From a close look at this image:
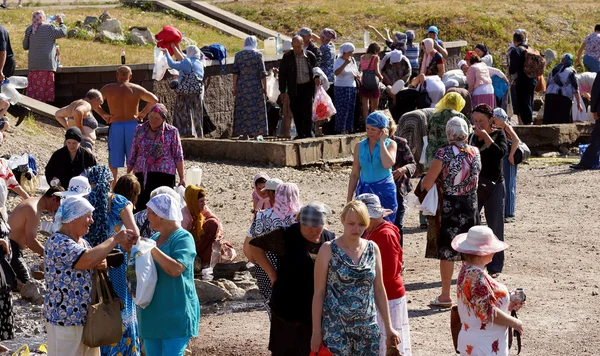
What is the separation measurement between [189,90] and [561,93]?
20.7 ft

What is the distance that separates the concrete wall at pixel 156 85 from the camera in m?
18.5

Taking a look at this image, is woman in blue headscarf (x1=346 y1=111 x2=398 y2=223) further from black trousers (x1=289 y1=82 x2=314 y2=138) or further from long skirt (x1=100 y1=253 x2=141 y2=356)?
black trousers (x1=289 y1=82 x2=314 y2=138)

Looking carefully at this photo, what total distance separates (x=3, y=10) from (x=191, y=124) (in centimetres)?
914

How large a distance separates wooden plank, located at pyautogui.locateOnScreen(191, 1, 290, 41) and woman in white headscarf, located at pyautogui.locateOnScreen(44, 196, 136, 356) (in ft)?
67.2

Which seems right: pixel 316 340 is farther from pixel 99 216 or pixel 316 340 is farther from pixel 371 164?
pixel 371 164

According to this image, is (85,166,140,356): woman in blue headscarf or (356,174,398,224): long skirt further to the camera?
(356,174,398,224): long skirt

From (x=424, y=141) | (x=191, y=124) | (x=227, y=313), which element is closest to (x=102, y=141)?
(x=191, y=124)

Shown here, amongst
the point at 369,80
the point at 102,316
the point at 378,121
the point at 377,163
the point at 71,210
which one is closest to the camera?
the point at 71,210

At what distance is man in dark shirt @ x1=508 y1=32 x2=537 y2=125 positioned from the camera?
19531mm

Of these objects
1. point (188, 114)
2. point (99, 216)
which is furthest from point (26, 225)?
point (188, 114)

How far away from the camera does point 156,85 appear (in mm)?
18375

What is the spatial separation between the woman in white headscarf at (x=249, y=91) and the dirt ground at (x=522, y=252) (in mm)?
1146

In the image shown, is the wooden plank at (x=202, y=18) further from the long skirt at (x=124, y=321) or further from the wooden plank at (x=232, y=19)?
the long skirt at (x=124, y=321)

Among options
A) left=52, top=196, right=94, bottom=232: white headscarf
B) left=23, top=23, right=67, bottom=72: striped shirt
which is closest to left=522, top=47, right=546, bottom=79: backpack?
left=23, top=23, right=67, bottom=72: striped shirt
